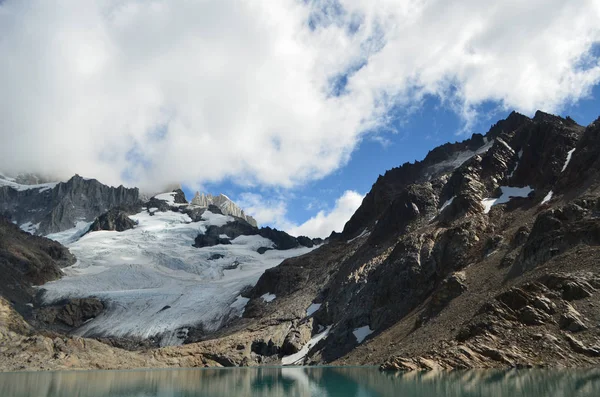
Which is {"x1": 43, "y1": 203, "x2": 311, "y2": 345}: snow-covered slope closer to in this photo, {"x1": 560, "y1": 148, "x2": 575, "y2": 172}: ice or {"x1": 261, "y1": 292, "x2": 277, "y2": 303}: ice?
{"x1": 261, "y1": 292, "x2": 277, "y2": 303}: ice

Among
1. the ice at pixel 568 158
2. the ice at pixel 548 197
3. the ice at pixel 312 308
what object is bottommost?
the ice at pixel 312 308

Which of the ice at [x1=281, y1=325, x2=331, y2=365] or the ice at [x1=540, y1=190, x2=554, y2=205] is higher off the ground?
the ice at [x1=540, y1=190, x2=554, y2=205]

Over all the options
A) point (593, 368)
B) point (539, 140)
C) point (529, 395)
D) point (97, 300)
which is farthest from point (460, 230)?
point (97, 300)

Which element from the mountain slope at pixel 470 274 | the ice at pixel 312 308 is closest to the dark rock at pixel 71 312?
the mountain slope at pixel 470 274

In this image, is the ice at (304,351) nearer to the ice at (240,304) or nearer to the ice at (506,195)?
the ice at (506,195)

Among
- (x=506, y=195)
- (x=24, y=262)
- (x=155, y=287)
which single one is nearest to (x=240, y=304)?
(x=155, y=287)

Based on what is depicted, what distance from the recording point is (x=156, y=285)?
509 feet

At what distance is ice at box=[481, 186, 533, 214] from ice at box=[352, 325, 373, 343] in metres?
25.8

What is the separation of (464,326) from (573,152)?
47350mm

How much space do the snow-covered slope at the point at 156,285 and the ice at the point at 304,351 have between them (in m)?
34.1

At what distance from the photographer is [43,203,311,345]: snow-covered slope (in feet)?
379

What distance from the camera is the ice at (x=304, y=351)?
78500 mm

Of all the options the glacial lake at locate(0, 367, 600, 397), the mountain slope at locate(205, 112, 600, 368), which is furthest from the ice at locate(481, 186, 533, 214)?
the glacial lake at locate(0, 367, 600, 397)

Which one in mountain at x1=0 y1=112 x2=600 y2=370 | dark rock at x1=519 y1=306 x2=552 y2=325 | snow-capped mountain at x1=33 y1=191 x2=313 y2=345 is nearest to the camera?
dark rock at x1=519 y1=306 x2=552 y2=325
